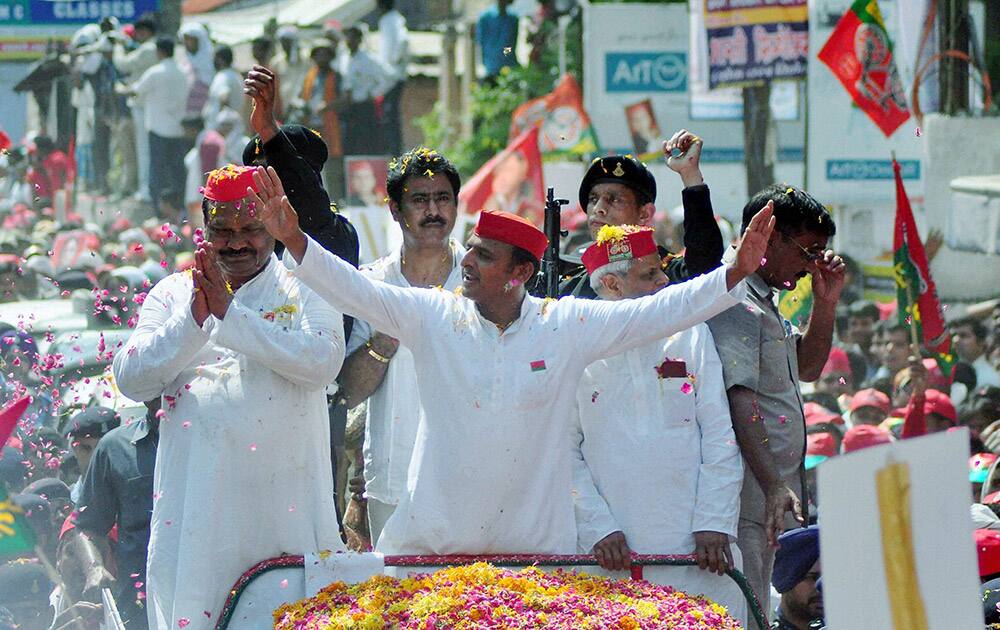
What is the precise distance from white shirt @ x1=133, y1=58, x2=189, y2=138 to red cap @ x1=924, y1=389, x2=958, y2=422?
11097mm

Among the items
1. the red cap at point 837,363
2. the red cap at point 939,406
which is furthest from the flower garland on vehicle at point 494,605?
the red cap at point 837,363

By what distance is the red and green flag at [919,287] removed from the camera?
10430 mm

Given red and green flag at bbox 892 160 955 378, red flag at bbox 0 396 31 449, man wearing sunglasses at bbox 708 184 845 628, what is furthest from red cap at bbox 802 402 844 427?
red flag at bbox 0 396 31 449

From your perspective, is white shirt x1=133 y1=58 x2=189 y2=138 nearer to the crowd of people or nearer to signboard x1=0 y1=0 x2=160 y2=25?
signboard x1=0 y1=0 x2=160 y2=25

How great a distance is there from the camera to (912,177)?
16281 millimetres

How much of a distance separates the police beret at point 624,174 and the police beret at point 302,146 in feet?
3.16

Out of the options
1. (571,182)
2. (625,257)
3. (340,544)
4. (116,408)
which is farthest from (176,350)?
(571,182)

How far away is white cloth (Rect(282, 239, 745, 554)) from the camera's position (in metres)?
4.99

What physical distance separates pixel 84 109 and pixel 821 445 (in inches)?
536

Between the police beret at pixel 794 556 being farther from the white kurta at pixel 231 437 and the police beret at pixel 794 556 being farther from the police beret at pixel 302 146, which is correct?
the police beret at pixel 302 146

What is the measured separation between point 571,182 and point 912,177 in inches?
129

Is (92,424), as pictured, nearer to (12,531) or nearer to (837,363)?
(12,531)

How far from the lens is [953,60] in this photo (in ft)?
45.7

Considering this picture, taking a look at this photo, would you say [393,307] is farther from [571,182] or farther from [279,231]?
[571,182]
